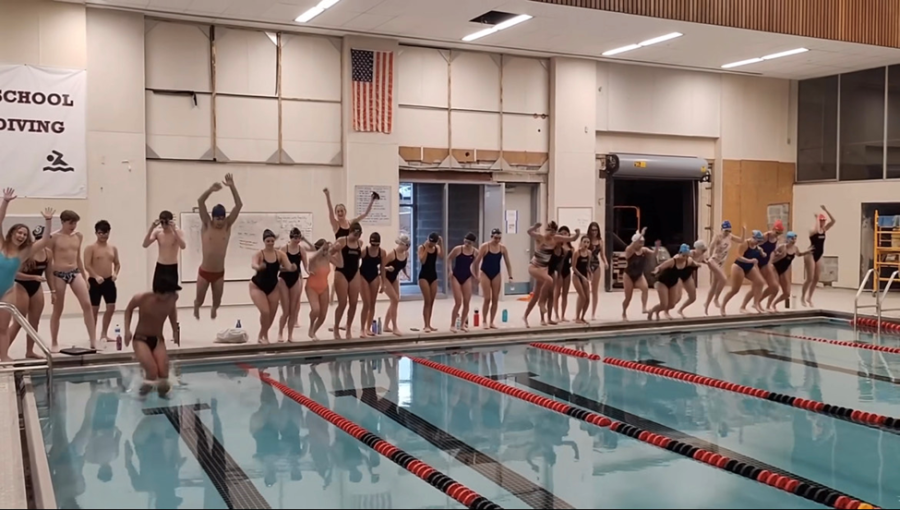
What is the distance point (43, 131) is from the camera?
11.3 metres

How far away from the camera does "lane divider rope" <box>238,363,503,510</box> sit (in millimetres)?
4477

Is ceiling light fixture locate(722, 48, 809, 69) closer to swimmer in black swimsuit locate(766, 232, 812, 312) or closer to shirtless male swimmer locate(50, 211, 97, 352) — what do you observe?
swimmer in black swimsuit locate(766, 232, 812, 312)

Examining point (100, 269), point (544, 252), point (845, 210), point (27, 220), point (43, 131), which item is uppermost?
point (43, 131)

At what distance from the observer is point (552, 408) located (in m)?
6.73

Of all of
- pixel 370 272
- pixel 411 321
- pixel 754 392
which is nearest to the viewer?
pixel 754 392

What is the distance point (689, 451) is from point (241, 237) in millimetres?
9069

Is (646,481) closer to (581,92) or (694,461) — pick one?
(694,461)

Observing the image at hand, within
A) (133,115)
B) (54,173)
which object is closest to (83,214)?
(54,173)

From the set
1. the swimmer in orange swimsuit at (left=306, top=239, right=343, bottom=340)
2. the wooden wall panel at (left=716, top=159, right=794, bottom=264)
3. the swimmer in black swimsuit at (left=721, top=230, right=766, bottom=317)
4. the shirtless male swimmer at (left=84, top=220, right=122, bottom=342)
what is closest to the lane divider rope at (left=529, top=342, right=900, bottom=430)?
the swimmer in orange swimsuit at (left=306, top=239, right=343, bottom=340)

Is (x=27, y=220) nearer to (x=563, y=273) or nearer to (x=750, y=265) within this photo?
(x=563, y=273)

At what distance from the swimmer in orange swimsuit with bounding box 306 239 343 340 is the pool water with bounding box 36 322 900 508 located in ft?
2.42

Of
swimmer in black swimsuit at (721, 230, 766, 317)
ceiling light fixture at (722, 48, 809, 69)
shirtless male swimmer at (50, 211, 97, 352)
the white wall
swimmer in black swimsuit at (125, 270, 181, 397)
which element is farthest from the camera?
the white wall

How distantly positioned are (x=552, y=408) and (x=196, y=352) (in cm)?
412

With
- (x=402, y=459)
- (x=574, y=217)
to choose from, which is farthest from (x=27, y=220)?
(x=574, y=217)
